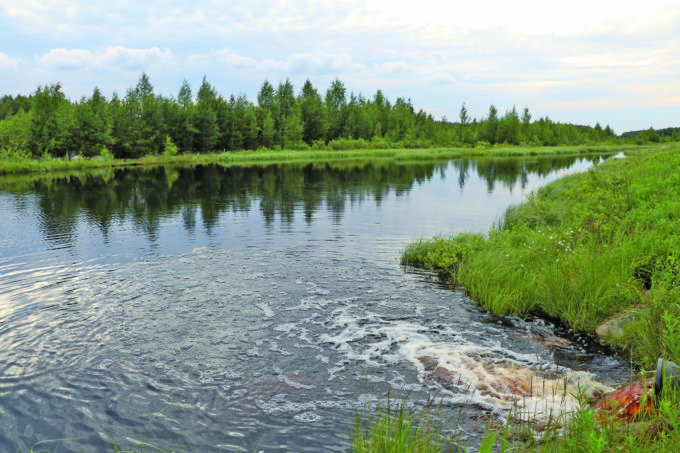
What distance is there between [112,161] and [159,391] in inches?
3096

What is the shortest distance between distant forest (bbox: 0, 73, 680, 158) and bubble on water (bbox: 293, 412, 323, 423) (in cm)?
7474

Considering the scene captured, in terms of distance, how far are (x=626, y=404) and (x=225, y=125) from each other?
104119 millimetres

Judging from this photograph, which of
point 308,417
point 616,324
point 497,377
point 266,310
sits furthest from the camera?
point 266,310

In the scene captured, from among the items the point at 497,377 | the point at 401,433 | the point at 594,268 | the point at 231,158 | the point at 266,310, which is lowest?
the point at 497,377

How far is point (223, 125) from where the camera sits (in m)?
103

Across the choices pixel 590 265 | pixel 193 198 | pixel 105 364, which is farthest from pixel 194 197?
pixel 590 265

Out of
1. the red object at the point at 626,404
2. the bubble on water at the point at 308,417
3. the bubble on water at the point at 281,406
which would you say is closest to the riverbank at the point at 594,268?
the red object at the point at 626,404

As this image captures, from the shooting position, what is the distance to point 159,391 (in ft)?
27.2

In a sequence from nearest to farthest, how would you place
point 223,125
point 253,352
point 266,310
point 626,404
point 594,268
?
point 626,404, point 253,352, point 594,268, point 266,310, point 223,125

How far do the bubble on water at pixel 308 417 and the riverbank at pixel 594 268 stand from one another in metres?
5.56

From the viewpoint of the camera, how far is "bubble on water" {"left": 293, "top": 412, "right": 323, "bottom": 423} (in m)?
7.37

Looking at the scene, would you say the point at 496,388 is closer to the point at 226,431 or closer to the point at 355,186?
the point at 226,431

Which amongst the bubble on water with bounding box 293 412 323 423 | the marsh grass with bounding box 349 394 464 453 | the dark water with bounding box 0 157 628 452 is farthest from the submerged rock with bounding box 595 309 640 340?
the bubble on water with bounding box 293 412 323 423

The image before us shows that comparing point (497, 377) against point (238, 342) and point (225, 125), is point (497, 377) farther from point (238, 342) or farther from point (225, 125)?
point (225, 125)
